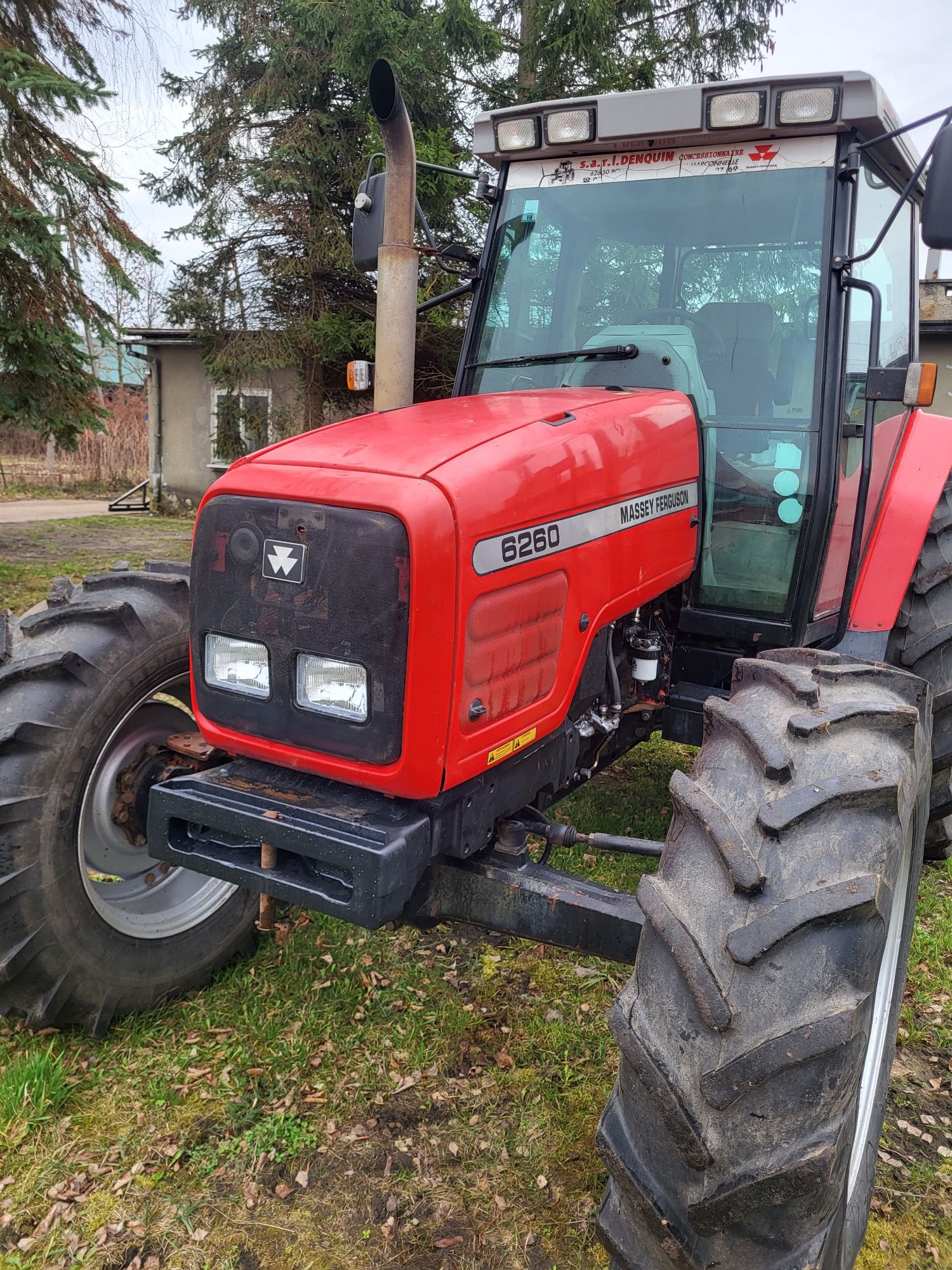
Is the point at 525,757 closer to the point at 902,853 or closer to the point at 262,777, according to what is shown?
the point at 262,777

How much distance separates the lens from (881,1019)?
2.11 metres

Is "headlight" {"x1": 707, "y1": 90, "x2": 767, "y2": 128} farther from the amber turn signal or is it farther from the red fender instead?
the red fender

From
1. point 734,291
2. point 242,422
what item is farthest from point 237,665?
point 242,422

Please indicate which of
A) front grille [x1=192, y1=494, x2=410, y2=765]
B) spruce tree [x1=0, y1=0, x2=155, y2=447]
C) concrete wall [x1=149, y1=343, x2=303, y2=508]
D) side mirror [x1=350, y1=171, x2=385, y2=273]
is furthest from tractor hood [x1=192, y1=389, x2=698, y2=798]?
concrete wall [x1=149, y1=343, x2=303, y2=508]

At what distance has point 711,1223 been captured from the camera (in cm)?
156

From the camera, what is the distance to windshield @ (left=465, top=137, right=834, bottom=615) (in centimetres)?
279

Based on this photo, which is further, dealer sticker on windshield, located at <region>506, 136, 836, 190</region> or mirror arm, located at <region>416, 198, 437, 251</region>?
mirror arm, located at <region>416, 198, 437, 251</region>

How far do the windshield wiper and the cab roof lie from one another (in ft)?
2.05

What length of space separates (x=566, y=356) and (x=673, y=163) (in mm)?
659

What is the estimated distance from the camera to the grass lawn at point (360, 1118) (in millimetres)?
2133

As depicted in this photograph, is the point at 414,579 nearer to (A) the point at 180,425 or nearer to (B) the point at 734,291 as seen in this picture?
(B) the point at 734,291

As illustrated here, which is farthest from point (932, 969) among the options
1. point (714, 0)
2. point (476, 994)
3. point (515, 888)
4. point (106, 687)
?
point (714, 0)

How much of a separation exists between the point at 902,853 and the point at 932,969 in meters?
1.59

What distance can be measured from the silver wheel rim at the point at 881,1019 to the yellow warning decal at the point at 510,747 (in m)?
0.81
